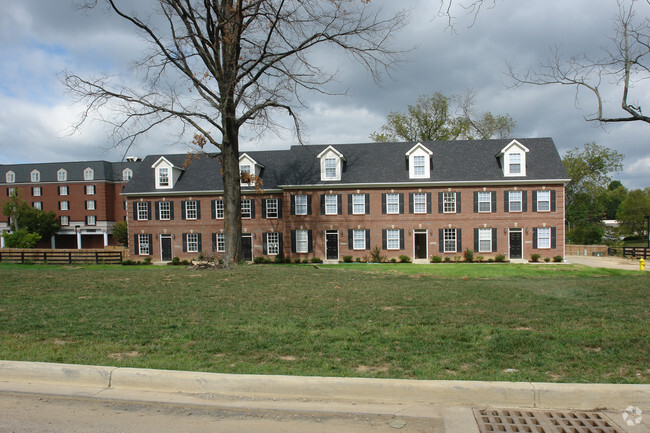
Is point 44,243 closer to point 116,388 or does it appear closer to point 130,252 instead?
point 130,252

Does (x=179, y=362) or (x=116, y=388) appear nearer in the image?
(x=116, y=388)

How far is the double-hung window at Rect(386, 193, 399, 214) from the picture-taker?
1303 inches

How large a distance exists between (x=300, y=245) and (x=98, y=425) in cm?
2959

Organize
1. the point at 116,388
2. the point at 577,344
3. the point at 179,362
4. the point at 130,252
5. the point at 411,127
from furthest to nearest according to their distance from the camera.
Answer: the point at 411,127
the point at 130,252
the point at 577,344
the point at 179,362
the point at 116,388

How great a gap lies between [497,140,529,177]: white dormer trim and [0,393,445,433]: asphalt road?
30944mm

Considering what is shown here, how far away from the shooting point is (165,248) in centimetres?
3659

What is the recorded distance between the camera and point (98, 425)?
4.32 m

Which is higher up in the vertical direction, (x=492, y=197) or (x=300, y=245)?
(x=492, y=197)

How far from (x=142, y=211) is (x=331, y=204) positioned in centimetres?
1531

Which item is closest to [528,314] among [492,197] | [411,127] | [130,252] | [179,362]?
[179,362]

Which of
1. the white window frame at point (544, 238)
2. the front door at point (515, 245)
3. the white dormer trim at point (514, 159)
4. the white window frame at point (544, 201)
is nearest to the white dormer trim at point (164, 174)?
the white dormer trim at point (514, 159)

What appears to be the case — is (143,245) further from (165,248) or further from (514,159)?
(514,159)

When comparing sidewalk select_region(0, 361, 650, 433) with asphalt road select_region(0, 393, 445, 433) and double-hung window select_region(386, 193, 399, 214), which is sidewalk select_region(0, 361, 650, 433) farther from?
double-hung window select_region(386, 193, 399, 214)

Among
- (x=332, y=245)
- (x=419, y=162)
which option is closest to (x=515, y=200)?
(x=419, y=162)
